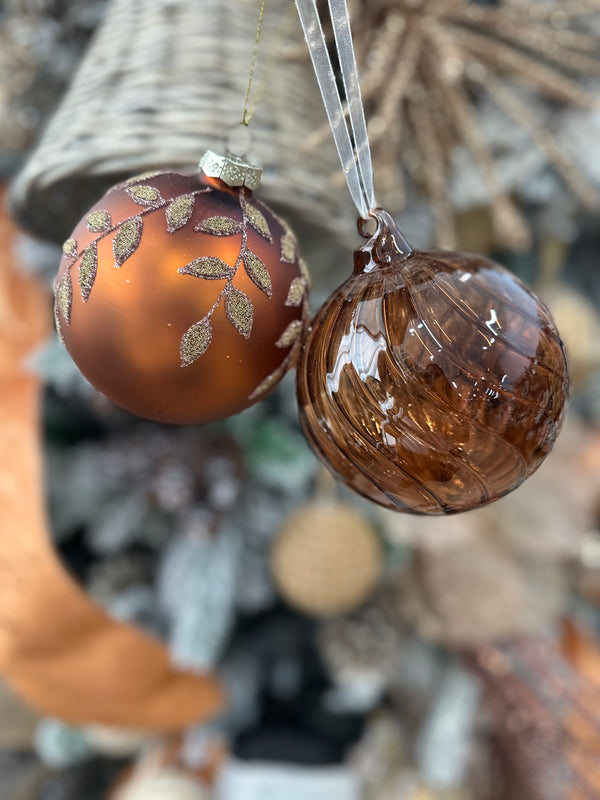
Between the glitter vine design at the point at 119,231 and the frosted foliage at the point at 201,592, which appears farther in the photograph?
the frosted foliage at the point at 201,592

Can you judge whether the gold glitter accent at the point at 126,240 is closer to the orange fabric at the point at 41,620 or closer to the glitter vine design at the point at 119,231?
the glitter vine design at the point at 119,231

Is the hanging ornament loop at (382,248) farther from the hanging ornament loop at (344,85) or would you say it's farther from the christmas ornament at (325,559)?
the christmas ornament at (325,559)

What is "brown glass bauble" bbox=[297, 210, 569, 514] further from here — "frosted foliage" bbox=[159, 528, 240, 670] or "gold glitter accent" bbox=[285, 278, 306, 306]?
"frosted foliage" bbox=[159, 528, 240, 670]

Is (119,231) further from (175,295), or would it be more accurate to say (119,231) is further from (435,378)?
(435,378)

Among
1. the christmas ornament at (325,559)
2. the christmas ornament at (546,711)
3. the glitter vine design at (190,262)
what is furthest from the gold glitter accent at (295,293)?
the christmas ornament at (546,711)

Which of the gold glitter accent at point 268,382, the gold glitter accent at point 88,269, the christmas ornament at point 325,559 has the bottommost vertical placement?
the christmas ornament at point 325,559

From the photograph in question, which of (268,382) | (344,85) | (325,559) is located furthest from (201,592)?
(344,85)

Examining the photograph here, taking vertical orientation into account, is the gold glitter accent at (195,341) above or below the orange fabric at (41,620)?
above

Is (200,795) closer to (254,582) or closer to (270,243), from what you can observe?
(254,582)
